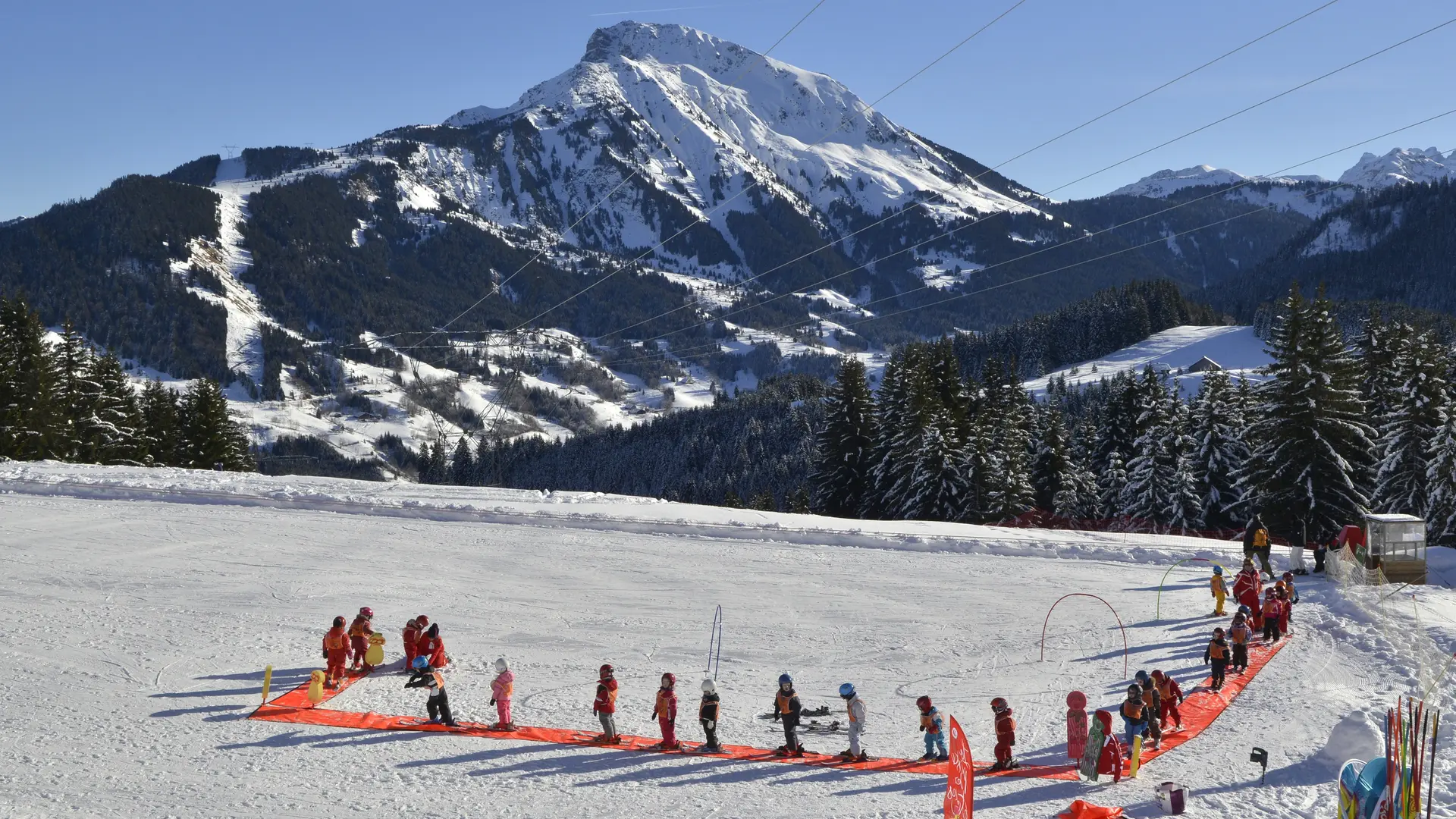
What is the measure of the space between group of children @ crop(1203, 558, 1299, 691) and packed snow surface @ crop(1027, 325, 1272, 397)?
384 ft

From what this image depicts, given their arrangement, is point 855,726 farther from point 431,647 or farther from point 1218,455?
point 1218,455

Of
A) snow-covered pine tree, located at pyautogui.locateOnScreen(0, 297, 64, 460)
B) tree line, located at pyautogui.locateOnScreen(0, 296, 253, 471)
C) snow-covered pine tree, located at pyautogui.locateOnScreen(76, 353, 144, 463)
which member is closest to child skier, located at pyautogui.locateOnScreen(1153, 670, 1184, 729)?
snow-covered pine tree, located at pyautogui.locateOnScreen(0, 297, 64, 460)

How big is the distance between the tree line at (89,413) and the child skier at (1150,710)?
51259 mm

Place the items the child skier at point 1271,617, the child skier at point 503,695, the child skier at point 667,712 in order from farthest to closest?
1. the child skier at point 1271,617
2. the child skier at point 503,695
3. the child skier at point 667,712

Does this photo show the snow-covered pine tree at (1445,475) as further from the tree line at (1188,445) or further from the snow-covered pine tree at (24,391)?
the snow-covered pine tree at (24,391)

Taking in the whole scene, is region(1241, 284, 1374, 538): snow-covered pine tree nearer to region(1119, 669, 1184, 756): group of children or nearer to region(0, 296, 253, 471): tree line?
region(1119, 669, 1184, 756): group of children

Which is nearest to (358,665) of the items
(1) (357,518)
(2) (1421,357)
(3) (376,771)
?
(3) (376,771)

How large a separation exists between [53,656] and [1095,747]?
61.3 ft

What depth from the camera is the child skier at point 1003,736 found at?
1402cm

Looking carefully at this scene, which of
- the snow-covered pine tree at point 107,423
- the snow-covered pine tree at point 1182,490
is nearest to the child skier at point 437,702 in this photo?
the snow-covered pine tree at point 1182,490

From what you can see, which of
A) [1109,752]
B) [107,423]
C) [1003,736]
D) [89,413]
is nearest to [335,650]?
[1003,736]

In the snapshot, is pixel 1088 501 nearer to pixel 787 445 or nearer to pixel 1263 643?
pixel 1263 643

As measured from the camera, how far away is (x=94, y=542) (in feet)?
92.1

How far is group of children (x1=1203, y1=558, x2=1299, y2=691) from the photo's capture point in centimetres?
1741
